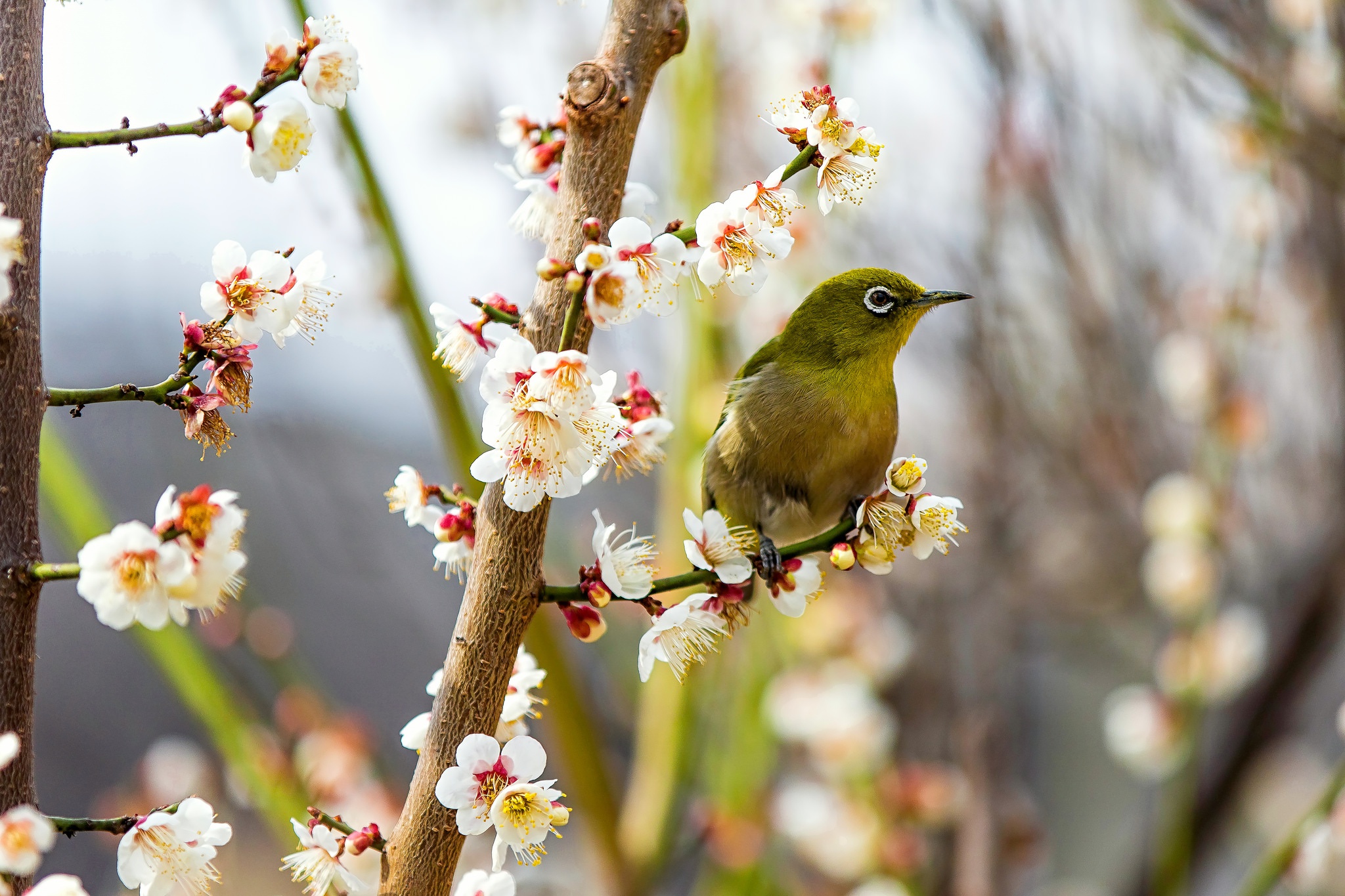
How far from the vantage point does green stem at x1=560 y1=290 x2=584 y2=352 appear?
0.92 m

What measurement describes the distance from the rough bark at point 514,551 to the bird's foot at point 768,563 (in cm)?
25

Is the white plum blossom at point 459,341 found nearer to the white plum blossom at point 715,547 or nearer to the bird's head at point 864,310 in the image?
the white plum blossom at point 715,547

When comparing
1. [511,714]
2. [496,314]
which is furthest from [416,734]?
[496,314]

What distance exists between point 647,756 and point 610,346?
4.16 feet

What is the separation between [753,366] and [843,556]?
0.87 meters

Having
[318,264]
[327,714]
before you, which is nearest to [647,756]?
[327,714]

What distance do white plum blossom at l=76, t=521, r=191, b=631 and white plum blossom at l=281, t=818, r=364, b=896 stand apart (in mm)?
259

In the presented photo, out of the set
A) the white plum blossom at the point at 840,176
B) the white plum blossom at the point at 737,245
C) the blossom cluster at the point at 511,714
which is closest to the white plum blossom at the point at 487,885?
the blossom cluster at the point at 511,714

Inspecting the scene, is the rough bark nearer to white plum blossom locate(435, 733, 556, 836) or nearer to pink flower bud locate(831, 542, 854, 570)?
white plum blossom locate(435, 733, 556, 836)

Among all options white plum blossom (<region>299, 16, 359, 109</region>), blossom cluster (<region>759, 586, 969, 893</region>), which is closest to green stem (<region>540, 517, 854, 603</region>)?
white plum blossom (<region>299, 16, 359, 109</region>)

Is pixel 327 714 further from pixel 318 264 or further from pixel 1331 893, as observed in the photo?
pixel 1331 893

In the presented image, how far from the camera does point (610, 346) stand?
345cm

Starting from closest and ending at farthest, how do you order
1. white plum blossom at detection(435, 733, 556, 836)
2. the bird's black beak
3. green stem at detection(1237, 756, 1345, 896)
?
white plum blossom at detection(435, 733, 556, 836) → the bird's black beak → green stem at detection(1237, 756, 1345, 896)

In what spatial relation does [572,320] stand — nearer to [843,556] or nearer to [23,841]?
[843,556]
